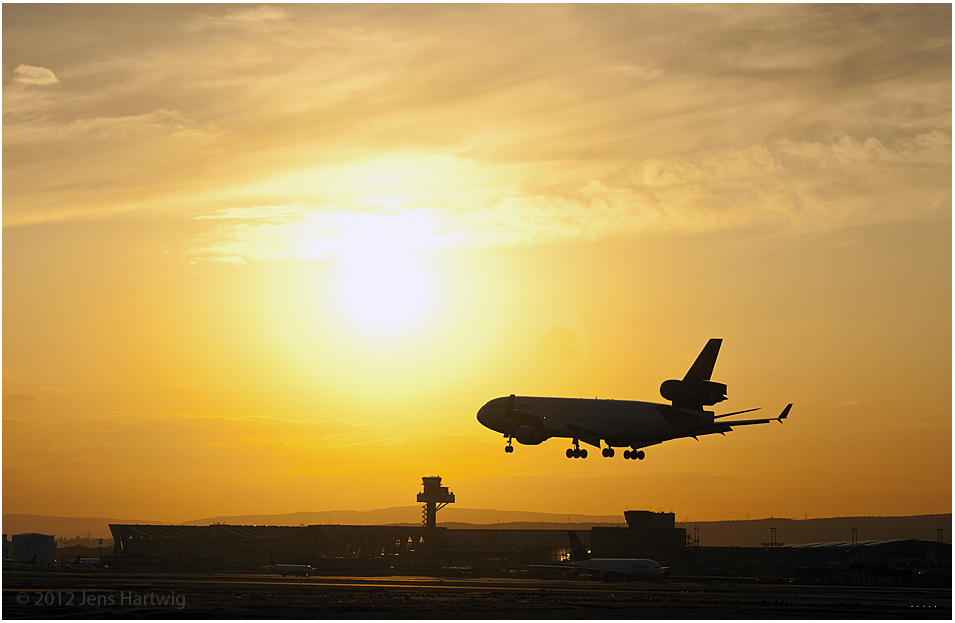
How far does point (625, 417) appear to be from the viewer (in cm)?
10462

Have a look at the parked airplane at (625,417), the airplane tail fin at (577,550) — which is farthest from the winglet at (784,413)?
the airplane tail fin at (577,550)

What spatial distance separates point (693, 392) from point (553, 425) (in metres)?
16.2

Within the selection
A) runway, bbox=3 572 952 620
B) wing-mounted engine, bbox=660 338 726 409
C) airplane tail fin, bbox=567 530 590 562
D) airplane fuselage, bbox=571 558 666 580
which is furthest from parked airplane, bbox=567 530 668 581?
wing-mounted engine, bbox=660 338 726 409

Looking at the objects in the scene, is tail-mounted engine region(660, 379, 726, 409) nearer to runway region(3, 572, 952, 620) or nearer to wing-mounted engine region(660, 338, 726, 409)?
wing-mounted engine region(660, 338, 726, 409)

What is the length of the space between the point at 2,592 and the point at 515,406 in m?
59.4

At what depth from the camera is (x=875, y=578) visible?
14838 cm

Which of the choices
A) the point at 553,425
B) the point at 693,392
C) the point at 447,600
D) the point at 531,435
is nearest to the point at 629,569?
the point at 531,435

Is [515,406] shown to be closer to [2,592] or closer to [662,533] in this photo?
[2,592]

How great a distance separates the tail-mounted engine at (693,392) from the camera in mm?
100938

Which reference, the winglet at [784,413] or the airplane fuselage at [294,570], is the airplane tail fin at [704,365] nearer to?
the winglet at [784,413]

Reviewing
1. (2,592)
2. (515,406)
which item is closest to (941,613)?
(515,406)

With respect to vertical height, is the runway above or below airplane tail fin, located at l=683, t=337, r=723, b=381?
below

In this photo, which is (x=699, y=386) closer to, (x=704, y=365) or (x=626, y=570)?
(x=704, y=365)

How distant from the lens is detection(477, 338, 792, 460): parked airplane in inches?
3989
